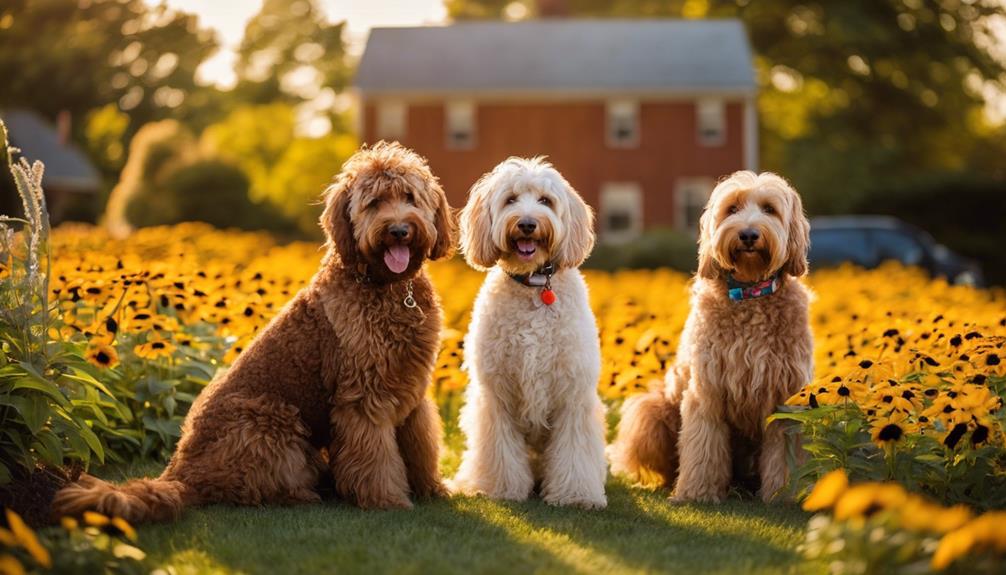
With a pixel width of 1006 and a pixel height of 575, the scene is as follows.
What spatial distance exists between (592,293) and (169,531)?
21.7 ft

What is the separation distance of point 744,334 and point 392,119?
87.7ft

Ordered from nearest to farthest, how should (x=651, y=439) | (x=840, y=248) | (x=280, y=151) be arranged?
(x=651, y=439), (x=840, y=248), (x=280, y=151)

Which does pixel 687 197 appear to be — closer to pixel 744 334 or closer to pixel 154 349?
pixel 154 349

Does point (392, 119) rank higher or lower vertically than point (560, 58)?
lower

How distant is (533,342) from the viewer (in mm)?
5793

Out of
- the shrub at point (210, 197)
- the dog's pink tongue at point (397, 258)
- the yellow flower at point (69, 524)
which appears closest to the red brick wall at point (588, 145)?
the shrub at point (210, 197)

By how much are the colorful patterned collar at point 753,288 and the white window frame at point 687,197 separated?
2601 cm

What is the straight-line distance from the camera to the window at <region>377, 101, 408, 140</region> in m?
31.6

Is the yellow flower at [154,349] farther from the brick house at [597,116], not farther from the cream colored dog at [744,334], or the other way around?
the brick house at [597,116]

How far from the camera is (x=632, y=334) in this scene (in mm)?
7867

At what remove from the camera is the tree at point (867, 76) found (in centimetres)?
3309

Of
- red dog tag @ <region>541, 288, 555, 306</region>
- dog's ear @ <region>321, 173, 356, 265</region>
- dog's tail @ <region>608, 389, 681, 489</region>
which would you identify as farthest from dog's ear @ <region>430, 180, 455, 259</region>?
dog's tail @ <region>608, 389, 681, 489</region>

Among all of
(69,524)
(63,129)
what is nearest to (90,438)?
(69,524)

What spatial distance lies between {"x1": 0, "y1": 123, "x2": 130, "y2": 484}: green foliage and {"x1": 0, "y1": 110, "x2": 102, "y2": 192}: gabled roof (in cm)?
3613
